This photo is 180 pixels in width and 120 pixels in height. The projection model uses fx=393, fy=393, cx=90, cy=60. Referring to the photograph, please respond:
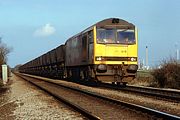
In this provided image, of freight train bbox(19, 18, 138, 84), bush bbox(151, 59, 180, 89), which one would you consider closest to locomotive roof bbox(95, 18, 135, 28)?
freight train bbox(19, 18, 138, 84)

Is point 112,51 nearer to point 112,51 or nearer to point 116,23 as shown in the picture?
point 112,51

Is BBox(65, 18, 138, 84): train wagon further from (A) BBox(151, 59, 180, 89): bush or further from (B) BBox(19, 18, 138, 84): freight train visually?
(A) BBox(151, 59, 180, 89): bush

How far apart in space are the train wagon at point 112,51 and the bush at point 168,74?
221 cm

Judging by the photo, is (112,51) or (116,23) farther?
(116,23)

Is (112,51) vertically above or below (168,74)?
above

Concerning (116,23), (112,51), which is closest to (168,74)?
(112,51)

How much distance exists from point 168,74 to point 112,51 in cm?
377

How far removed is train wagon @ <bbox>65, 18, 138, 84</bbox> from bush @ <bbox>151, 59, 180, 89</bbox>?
7.27ft

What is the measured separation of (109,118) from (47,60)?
4269 cm

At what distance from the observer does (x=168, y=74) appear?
78.5 ft

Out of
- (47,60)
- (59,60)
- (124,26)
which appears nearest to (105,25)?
(124,26)

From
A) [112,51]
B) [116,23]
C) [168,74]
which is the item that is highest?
[116,23]

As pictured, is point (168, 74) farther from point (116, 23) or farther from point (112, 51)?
point (116, 23)

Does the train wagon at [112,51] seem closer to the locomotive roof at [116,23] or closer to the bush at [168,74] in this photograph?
the locomotive roof at [116,23]
